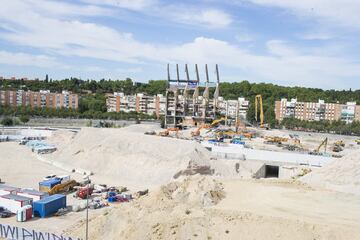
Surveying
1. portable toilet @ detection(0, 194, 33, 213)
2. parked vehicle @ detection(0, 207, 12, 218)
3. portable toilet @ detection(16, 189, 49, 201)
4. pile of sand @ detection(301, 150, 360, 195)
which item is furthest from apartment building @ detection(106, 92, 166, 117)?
parked vehicle @ detection(0, 207, 12, 218)

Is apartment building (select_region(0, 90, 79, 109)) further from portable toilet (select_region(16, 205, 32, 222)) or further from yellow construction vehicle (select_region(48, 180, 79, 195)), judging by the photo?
portable toilet (select_region(16, 205, 32, 222))

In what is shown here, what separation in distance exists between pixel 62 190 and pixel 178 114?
64448mm

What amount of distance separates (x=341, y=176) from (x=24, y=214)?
71.7 feet

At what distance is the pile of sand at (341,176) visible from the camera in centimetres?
2977

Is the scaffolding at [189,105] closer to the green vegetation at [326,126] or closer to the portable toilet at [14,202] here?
the green vegetation at [326,126]

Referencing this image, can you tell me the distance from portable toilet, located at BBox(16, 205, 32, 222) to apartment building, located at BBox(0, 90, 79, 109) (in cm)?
10473

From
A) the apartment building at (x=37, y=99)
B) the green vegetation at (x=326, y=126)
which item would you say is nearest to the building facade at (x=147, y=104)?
the apartment building at (x=37, y=99)

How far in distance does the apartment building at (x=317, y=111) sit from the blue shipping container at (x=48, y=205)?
107m

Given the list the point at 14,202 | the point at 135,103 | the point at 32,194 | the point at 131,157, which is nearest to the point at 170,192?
the point at 14,202

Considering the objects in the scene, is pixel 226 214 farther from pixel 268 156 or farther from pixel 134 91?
pixel 134 91

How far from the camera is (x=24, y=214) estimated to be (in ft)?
94.9

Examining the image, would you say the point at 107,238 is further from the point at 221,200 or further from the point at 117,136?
the point at 117,136

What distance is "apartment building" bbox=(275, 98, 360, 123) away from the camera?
126m

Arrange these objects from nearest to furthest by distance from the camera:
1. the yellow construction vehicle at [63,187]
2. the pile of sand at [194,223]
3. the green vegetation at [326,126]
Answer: the pile of sand at [194,223] < the yellow construction vehicle at [63,187] < the green vegetation at [326,126]
